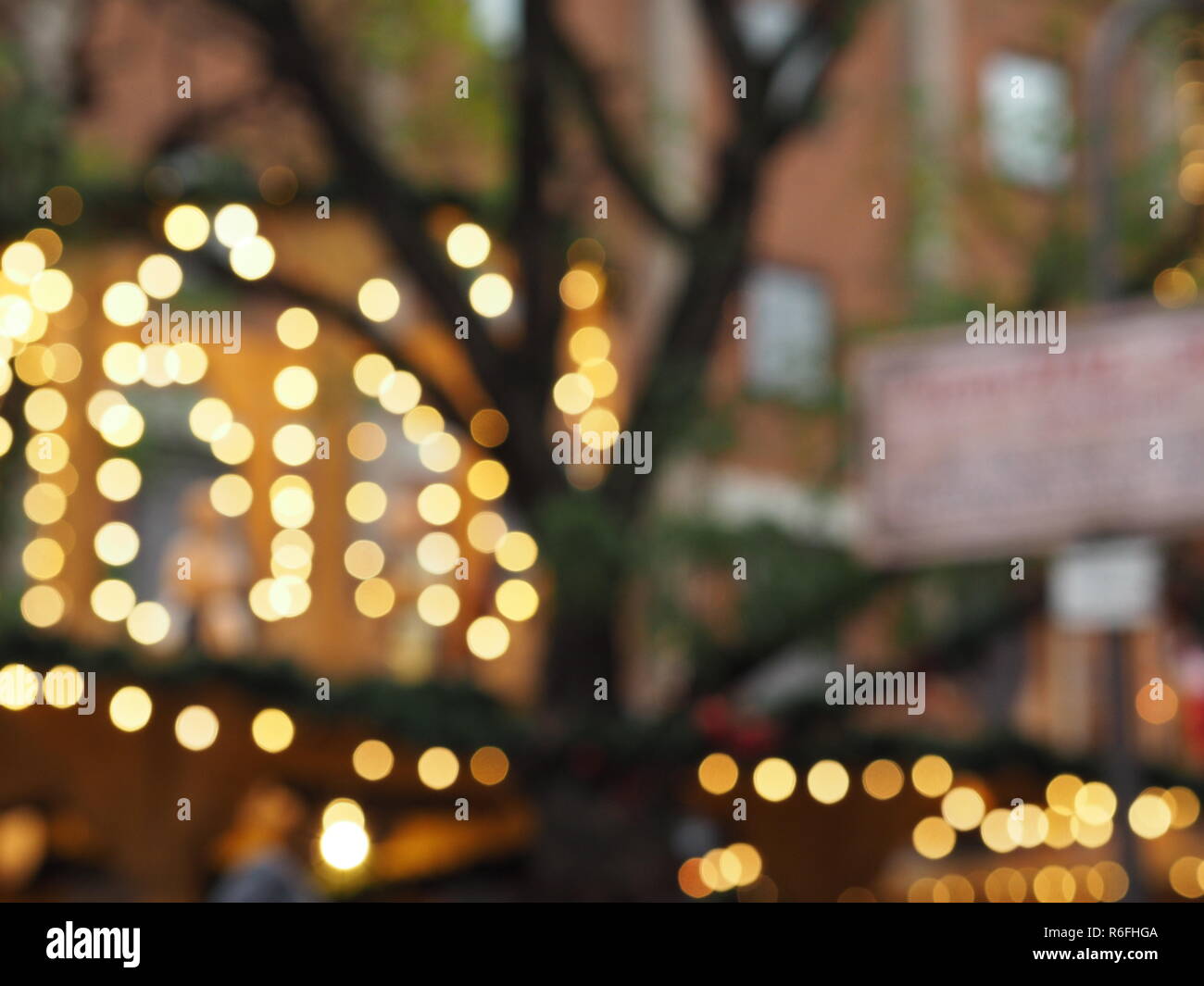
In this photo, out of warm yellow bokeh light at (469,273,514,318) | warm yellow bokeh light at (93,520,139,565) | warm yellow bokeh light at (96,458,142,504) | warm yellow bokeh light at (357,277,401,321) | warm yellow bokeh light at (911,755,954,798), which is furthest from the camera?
warm yellow bokeh light at (93,520,139,565)

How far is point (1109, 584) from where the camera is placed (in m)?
7.86

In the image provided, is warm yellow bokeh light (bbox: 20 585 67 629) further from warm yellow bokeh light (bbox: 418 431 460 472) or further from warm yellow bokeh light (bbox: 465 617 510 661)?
warm yellow bokeh light (bbox: 418 431 460 472)

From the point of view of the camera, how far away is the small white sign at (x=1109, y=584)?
7.84 metres

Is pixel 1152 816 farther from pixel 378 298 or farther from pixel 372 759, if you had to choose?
pixel 378 298

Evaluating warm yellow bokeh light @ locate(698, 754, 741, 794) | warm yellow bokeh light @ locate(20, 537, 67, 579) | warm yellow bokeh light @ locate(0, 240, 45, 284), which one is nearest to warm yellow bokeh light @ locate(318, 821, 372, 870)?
warm yellow bokeh light @ locate(698, 754, 741, 794)

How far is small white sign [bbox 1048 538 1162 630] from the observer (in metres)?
7.84

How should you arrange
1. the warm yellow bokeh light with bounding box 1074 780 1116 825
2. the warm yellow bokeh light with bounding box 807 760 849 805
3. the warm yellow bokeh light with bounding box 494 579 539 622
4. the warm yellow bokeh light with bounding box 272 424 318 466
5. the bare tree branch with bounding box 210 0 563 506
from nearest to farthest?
the bare tree branch with bounding box 210 0 563 506 < the warm yellow bokeh light with bounding box 807 760 849 805 < the warm yellow bokeh light with bounding box 1074 780 1116 825 < the warm yellow bokeh light with bounding box 494 579 539 622 < the warm yellow bokeh light with bounding box 272 424 318 466

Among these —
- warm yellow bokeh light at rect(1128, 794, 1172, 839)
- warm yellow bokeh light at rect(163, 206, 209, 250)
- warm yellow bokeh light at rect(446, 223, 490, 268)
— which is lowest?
warm yellow bokeh light at rect(1128, 794, 1172, 839)

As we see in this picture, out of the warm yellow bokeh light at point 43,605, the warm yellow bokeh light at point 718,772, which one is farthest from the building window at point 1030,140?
the warm yellow bokeh light at point 43,605

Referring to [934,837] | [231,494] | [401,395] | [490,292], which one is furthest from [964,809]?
[231,494]

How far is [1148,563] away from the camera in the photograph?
7.89 metres
